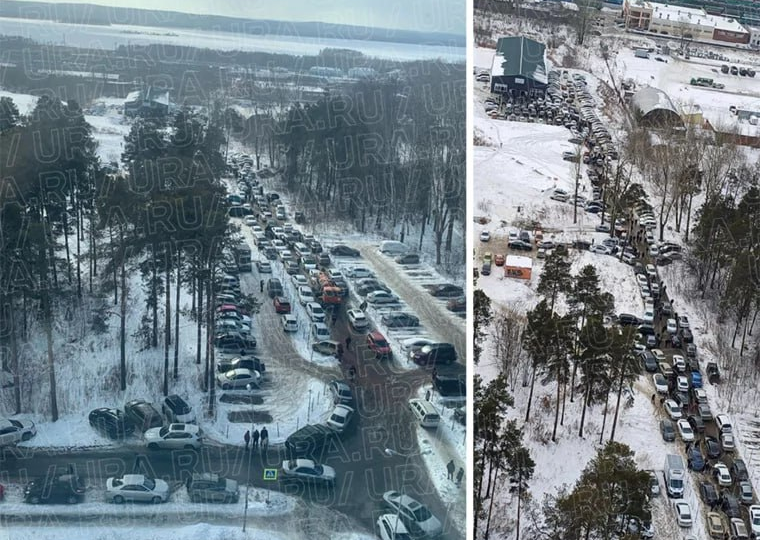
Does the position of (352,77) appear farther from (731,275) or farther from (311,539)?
(731,275)

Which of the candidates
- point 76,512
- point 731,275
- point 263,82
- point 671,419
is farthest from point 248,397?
point 731,275

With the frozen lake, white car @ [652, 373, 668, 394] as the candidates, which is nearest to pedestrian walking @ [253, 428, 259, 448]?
the frozen lake

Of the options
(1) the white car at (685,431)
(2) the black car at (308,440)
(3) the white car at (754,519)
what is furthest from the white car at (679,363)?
(2) the black car at (308,440)

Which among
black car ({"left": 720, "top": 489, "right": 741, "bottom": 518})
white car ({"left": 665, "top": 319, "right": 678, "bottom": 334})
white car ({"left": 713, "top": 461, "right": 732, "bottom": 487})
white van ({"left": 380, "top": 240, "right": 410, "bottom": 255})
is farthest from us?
white car ({"left": 665, "top": 319, "right": 678, "bottom": 334})

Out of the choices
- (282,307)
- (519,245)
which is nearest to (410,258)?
(282,307)

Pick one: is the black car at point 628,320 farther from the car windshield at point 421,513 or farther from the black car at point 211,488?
the black car at point 211,488

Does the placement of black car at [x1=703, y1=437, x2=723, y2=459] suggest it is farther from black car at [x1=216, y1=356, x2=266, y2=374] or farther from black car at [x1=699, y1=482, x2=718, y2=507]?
black car at [x1=216, y1=356, x2=266, y2=374]
